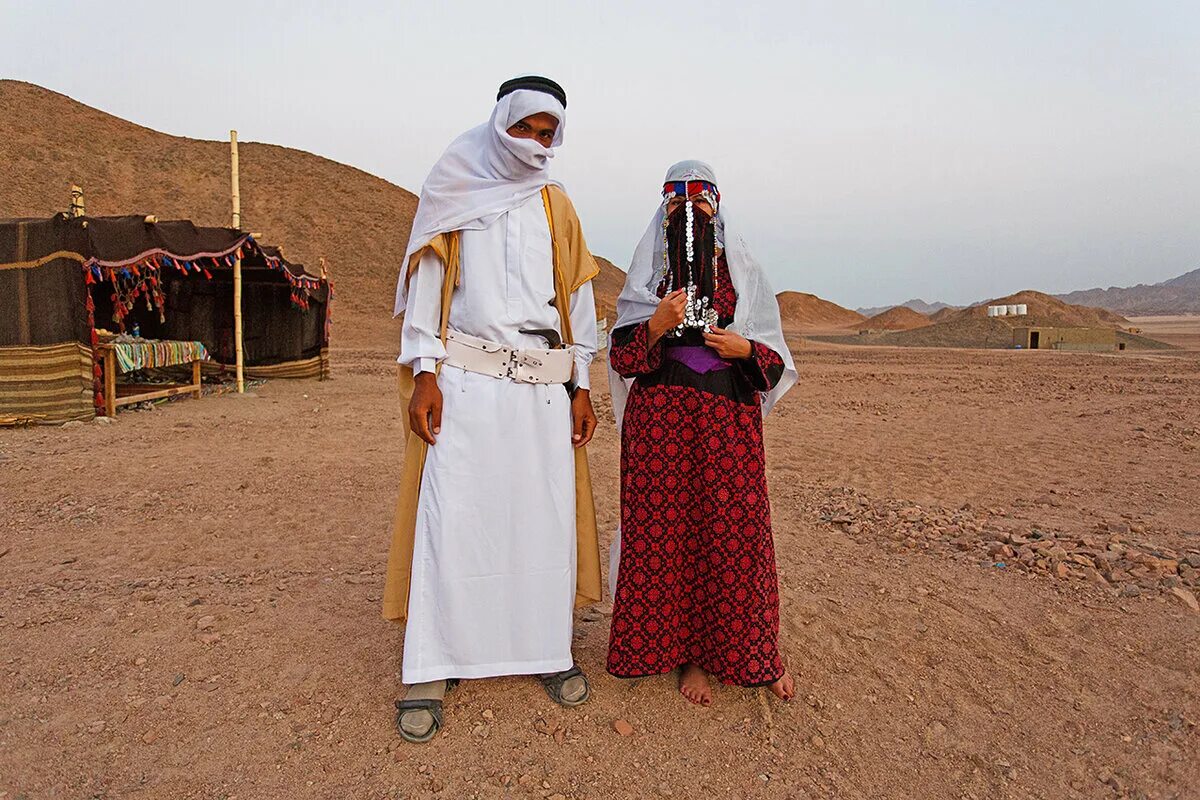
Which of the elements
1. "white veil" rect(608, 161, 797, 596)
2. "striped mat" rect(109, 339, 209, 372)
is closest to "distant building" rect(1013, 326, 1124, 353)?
"striped mat" rect(109, 339, 209, 372)

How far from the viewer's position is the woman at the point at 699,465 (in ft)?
7.64

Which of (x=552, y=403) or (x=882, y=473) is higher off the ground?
(x=552, y=403)

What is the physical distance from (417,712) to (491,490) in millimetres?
683

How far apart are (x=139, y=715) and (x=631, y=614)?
154 centimetres

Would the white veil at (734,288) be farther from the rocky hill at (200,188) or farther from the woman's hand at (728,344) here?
the rocky hill at (200,188)

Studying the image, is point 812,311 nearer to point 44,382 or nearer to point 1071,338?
point 1071,338

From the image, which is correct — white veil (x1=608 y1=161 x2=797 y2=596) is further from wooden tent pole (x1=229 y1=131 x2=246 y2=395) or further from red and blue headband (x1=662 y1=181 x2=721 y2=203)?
wooden tent pole (x1=229 y1=131 x2=246 y2=395)

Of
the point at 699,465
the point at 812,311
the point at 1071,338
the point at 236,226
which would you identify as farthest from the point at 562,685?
the point at 812,311

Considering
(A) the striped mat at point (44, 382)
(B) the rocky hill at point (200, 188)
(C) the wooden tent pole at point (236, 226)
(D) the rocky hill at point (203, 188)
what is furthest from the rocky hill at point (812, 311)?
(A) the striped mat at point (44, 382)

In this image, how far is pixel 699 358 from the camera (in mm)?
2367

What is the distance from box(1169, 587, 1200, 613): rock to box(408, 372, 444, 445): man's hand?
120 inches

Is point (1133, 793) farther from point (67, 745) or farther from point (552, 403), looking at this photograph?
point (67, 745)

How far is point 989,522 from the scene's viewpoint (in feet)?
14.5

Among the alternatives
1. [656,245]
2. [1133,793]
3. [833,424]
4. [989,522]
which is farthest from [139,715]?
[833,424]
